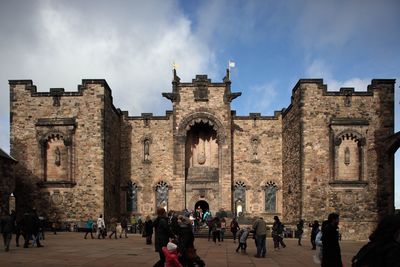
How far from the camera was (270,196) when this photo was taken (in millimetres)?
33781

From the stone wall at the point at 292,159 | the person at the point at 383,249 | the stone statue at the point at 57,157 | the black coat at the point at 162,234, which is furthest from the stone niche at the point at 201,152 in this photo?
the person at the point at 383,249

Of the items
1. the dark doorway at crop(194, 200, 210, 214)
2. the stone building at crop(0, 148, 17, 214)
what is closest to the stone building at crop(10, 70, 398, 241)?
the dark doorway at crop(194, 200, 210, 214)

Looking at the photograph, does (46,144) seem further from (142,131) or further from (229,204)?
(229,204)

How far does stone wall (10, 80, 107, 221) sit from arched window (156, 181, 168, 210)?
6.86m

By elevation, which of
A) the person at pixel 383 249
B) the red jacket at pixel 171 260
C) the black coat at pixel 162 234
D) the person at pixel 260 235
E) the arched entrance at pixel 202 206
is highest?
the person at pixel 383 249

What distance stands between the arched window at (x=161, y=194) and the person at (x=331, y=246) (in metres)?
27.7

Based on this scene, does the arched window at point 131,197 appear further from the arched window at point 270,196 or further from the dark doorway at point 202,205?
the arched window at point 270,196

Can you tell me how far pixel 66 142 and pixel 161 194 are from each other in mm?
9193

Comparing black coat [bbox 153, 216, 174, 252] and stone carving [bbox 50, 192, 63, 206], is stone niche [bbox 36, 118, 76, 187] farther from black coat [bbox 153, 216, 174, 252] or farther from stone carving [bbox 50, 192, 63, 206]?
black coat [bbox 153, 216, 174, 252]

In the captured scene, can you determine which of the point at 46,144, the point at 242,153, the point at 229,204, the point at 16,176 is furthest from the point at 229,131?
the point at 16,176

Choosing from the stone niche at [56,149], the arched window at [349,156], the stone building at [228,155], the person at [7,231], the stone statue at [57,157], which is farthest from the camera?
the stone statue at [57,157]

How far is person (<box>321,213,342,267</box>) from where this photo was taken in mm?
6617

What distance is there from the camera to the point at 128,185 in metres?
34.1

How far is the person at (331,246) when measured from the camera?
6.62m
